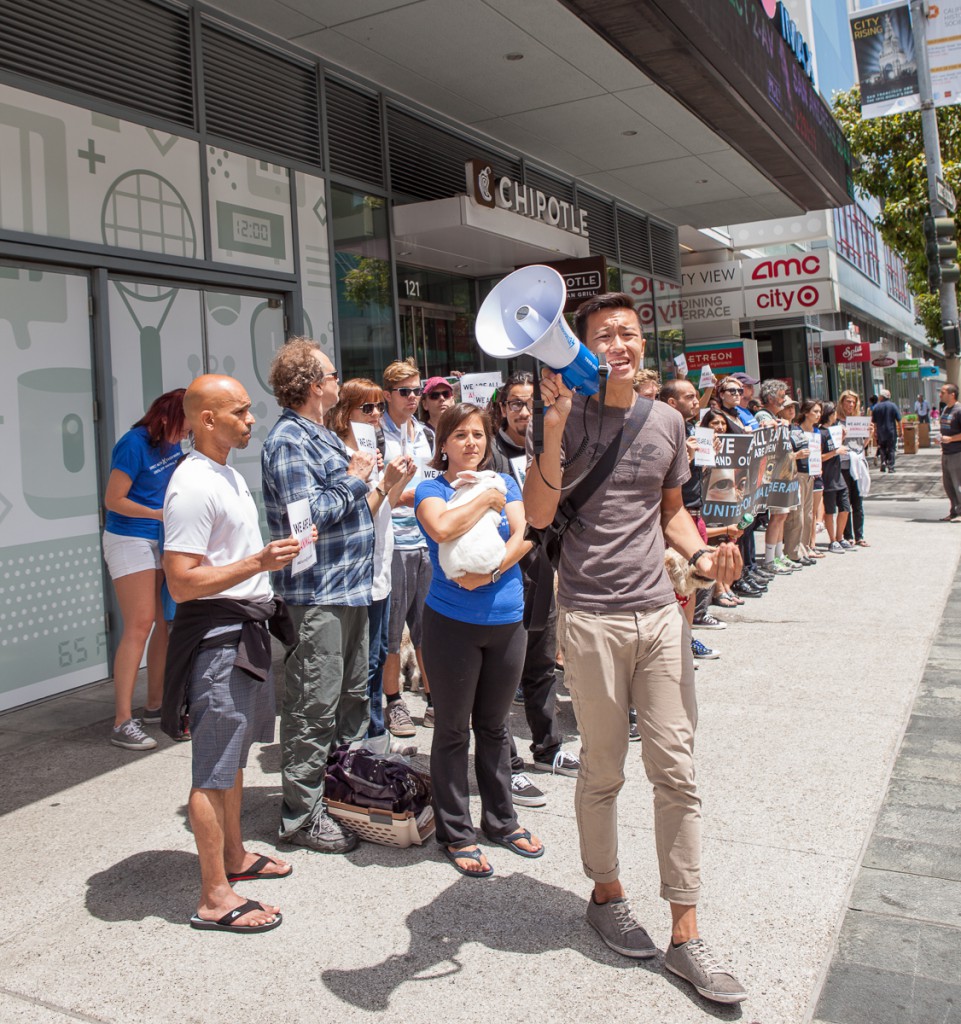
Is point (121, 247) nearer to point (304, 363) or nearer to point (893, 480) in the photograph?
point (304, 363)

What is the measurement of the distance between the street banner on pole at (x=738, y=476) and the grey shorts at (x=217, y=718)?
521 centimetres

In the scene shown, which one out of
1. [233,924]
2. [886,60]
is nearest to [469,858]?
[233,924]

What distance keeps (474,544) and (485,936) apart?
1.33 m

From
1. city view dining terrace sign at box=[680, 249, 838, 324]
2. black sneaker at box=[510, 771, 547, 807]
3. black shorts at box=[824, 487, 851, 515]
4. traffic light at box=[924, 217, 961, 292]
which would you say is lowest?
black sneaker at box=[510, 771, 547, 807]

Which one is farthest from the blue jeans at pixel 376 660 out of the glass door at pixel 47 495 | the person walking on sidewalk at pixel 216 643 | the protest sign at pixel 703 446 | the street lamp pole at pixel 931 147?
the street lamp pole at pixel 931 147

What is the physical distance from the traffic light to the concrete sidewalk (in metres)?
11.2

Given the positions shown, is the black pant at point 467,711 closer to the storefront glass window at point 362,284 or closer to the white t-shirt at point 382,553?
the white t-shirt at point 382,553

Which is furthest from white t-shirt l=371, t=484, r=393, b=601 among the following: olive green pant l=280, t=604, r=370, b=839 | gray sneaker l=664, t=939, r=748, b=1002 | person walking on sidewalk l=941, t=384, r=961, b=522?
person walking on sidewalk l=941, t=384, r=961, b=522

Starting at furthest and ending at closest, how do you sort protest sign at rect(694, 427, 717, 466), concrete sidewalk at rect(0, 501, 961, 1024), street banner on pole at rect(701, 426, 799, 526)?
1. street banner on pole at rect(701, 426, 799, 526)
2. protest sign at rect(694, 427, 717, 466)
3. concrete sidewalk at rect(0, 501, 961, 1024)

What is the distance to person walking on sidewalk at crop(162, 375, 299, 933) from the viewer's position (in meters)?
3.21

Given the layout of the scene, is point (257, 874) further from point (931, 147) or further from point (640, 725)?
point (931, 147)

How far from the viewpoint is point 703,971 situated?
285 centimetres

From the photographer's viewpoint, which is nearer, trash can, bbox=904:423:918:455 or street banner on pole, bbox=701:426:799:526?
street banner on pole, bbox=701:426:799:526

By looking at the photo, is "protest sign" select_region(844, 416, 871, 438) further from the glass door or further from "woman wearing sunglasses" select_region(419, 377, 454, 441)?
the glass door
